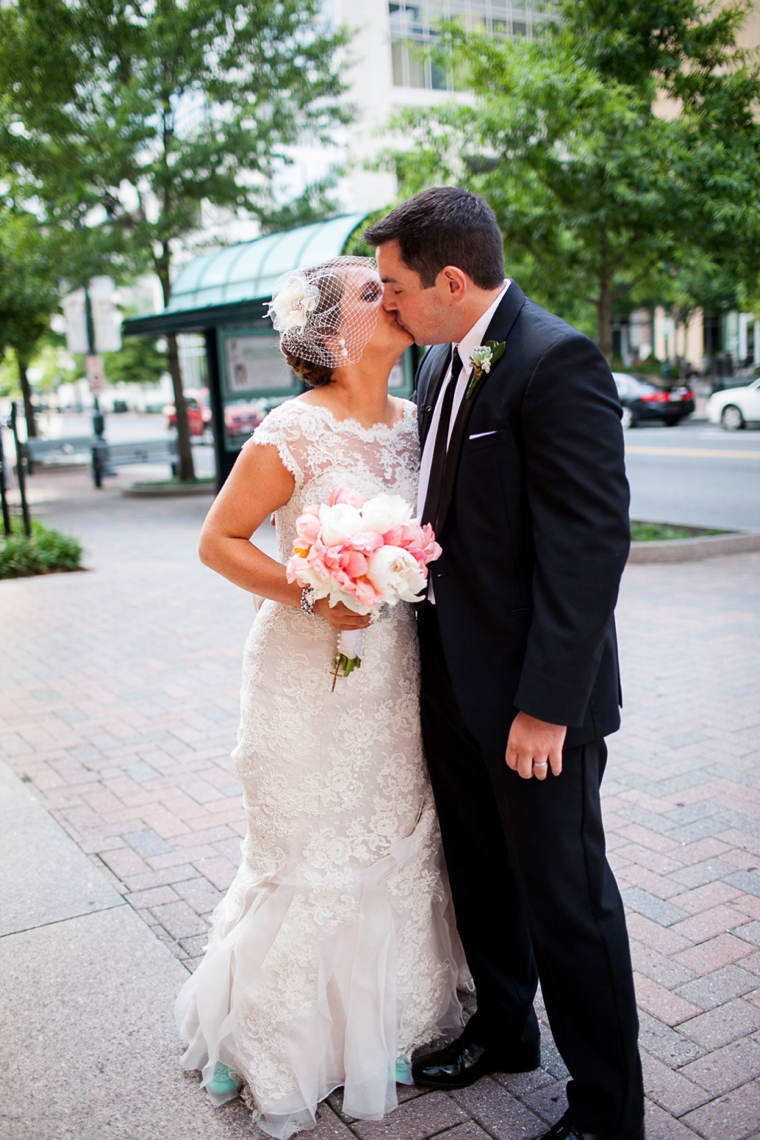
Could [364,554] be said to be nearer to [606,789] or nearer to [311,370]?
[311,370]

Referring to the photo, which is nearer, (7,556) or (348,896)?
(348,896)

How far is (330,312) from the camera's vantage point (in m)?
2.40

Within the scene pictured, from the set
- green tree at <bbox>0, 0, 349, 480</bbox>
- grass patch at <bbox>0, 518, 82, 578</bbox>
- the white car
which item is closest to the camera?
grass patch at <bbox>0, 518, 82, 578</bbox>

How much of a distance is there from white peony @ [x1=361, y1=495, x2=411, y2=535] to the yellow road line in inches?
647

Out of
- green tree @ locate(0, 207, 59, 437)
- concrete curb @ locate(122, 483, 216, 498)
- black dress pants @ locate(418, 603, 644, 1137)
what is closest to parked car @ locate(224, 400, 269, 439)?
concrete curb @ locate(122, 483, 216, 498)

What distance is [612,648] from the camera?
2.24 m

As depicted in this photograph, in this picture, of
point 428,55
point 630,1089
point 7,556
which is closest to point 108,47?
point 428,55

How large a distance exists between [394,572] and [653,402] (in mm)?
23732

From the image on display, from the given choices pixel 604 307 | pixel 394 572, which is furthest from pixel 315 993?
pixel 604 307

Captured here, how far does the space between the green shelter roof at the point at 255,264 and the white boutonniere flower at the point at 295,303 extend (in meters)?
9.28

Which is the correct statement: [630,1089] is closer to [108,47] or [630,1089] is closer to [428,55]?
[428,55]

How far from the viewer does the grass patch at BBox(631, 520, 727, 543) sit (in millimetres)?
9795

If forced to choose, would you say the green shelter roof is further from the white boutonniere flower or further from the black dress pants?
the black dress pants

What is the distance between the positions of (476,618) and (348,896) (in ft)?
2.69
